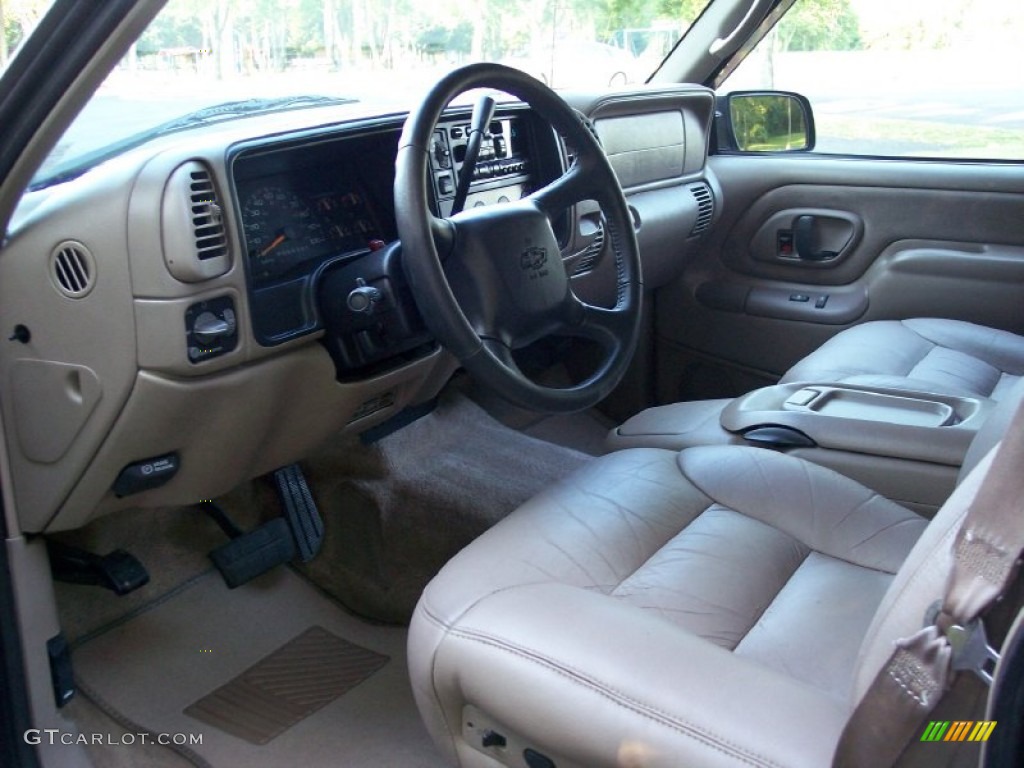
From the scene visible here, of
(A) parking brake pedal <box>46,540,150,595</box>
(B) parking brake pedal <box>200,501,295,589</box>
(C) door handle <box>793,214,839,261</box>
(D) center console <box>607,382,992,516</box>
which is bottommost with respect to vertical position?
(B) parking brake pedal <box>200,501,295,589</box>

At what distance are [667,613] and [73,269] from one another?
97 cm

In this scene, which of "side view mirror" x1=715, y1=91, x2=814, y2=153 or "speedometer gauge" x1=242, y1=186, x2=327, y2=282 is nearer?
"speedometer gauge" x1=242, y1=186, x2=327, y2=282

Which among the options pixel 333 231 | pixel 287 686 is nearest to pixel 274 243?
pixel 333 231

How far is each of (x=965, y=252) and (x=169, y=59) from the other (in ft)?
6.80

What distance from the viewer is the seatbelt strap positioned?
0.86 m

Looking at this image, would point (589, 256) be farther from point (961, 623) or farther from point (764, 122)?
point (961, 623)

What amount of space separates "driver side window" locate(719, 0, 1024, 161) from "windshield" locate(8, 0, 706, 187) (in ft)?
1.12

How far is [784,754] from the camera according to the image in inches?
41.3

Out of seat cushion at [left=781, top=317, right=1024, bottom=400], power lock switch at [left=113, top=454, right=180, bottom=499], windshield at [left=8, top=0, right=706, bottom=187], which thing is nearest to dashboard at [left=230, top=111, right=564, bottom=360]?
windshield at [left=8, top=0, right=706, bottom=187]

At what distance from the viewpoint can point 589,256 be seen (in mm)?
2555

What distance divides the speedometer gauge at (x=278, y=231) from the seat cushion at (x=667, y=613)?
1.93 ft

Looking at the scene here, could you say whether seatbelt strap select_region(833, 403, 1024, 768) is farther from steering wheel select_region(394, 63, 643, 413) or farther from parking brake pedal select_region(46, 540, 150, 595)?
parking brake pedal select_region(46, 540, 150, 595)

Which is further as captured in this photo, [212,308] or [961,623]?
[212,308]

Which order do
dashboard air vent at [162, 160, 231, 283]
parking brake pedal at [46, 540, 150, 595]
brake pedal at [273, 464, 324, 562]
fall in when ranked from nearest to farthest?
1. dashboard air vent at [162, 160, 231, 283]
2. parking brake pedal at [46, 540, 150, 595]
3. brake pedal at [273, 464, 324, 562]
